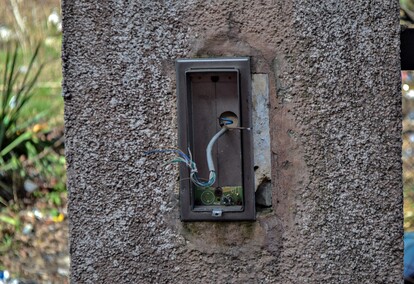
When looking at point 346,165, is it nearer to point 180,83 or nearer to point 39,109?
point 180,83

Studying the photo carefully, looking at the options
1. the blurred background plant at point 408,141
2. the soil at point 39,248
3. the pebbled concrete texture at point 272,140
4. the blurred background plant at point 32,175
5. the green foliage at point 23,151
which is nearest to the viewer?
the pebbled concrete texture at point 272,140

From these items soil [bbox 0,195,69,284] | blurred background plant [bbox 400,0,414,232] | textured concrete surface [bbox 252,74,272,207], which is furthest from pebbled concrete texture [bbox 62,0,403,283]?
blurred background plant [bbox 400,0,414,232]

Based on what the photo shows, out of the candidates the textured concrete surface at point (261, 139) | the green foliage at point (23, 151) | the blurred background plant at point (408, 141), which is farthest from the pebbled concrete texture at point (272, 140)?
the green foliage at point (23, 151)

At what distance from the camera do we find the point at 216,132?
182 cm

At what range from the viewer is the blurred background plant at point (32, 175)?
Answer: 4590 mm

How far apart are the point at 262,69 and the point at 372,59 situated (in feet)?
0.94

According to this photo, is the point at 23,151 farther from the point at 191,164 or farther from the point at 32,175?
the point at 191,164

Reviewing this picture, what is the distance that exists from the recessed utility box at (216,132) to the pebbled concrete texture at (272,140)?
0.04m

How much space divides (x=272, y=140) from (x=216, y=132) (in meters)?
0.15

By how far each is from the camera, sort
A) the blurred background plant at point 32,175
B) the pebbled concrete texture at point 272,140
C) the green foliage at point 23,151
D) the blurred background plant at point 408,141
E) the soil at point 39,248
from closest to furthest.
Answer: the pebbled concrete texture at point 272,140 → the soil at point 39,248 → the blurred background plant at point 32,175 → the blurred background plant at point 408,141 → the green foliage at point 23,151

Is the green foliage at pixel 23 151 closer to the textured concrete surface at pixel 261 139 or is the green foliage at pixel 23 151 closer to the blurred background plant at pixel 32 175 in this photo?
the blurred background plant at pixel 32 175

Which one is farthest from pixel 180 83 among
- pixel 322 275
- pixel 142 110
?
pixel 322 275

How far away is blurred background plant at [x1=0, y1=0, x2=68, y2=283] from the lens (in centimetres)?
459

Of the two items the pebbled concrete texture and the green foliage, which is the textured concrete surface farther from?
the green foliage
